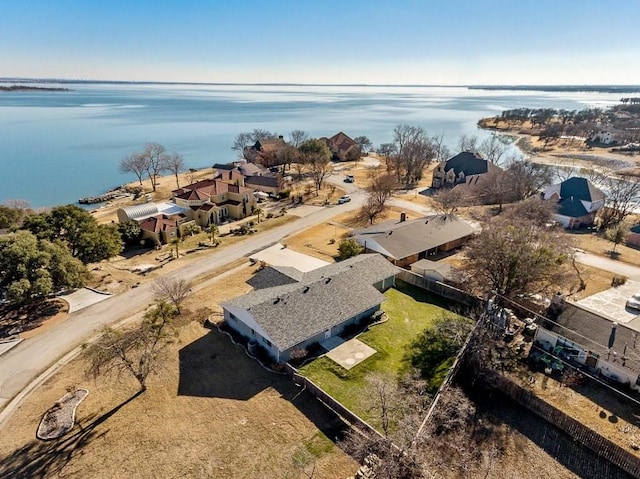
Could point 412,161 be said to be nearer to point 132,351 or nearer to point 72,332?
point 132,351

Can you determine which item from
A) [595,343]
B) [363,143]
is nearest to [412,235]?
[595,343]

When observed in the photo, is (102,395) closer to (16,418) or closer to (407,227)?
(16,418)

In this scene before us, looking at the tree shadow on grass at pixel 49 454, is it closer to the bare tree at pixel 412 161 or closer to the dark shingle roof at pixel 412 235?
the dark shingle roof at pixel 412 235

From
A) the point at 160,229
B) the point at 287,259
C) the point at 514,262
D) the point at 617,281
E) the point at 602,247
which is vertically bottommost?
the point at 602,247

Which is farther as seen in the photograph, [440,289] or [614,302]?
[440,289]

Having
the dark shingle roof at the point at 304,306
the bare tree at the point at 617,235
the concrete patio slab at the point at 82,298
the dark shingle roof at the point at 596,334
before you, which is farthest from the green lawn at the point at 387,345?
the bare tree at the point at 617,235

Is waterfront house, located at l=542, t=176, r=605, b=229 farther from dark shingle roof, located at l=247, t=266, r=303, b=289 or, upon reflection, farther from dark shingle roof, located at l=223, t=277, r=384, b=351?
dark shingle roof, located at l=247, t=266, r=303, b=289
